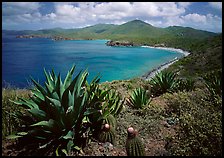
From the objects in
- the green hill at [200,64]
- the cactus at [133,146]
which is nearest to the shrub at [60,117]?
the cactus at [133,146]

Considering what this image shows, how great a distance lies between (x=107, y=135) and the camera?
3762mm

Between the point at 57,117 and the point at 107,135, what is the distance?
850 millimetres

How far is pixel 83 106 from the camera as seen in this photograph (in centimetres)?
388

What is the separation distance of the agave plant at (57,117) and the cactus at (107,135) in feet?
1.01

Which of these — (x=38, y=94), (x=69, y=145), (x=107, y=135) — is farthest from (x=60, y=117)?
(x=107, y=135)

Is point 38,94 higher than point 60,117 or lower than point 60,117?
higher

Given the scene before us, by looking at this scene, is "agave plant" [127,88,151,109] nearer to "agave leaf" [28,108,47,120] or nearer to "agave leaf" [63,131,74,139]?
"agave leaf" [63,131,74,139]

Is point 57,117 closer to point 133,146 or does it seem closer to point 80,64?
point 133,146

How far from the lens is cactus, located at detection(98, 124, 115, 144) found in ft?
12.3

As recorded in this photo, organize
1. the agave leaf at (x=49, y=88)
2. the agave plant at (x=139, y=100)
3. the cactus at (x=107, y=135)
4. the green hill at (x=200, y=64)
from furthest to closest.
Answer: the green hill at (x=200, y=64), the agave plant at (x=139, y=100), the agave leaf at (x=49, y=88), the cactus at (x=107, y=135)

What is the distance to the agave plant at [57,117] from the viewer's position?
355 cm

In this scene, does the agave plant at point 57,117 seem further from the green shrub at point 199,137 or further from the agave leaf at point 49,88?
the green shrub at point 199,137

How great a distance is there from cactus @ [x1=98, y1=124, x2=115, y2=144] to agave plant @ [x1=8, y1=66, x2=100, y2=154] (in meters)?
0.31

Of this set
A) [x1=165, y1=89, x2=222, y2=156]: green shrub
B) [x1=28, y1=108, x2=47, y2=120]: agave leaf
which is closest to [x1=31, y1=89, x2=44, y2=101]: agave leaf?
[x1=28, y1=108, x2=47, y2=120]: agave leaf
